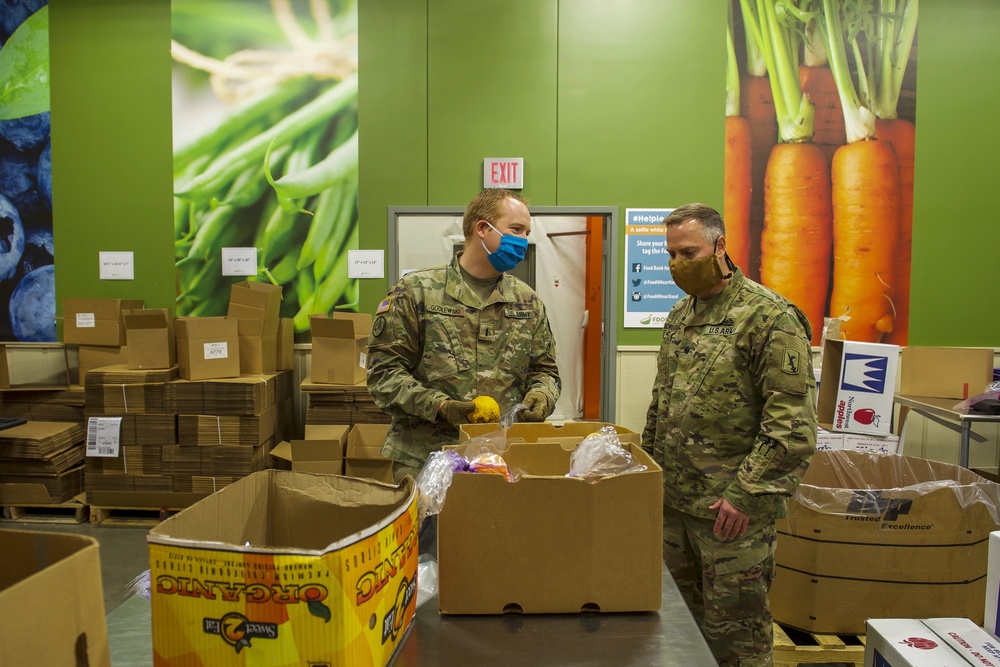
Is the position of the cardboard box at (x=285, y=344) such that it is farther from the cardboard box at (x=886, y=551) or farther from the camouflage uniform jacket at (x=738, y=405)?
the cardboard box at (x=886, y=551)

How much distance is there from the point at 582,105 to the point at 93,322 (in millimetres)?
3557

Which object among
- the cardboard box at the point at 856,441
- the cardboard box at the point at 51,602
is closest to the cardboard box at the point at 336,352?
the cardboard box at the point at 856,441

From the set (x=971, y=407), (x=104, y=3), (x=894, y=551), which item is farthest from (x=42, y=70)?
(x=971, y=407)

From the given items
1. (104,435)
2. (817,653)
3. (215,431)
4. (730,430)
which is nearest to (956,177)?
(817,653)

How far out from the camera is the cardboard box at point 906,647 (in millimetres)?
1013

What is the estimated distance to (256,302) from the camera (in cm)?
401

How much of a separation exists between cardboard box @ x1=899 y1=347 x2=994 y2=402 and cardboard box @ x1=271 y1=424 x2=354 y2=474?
3.42 metres

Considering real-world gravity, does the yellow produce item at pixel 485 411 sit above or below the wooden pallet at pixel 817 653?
above

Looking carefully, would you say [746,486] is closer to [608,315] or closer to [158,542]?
[158,542]

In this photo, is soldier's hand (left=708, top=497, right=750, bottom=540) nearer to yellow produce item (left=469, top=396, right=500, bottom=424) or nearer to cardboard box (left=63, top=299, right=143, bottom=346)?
yellow produce item (left=469, top=396, right=500, bottom=424)

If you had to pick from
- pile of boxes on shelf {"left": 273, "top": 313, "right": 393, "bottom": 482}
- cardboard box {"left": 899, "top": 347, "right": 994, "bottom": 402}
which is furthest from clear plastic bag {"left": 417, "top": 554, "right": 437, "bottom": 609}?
cardboard box {"left": 899, "top": 347, "right": 994, "bottom": 402}

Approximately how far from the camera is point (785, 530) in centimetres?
250

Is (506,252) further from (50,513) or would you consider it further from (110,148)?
(50,513)

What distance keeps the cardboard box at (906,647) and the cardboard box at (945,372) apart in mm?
3183
